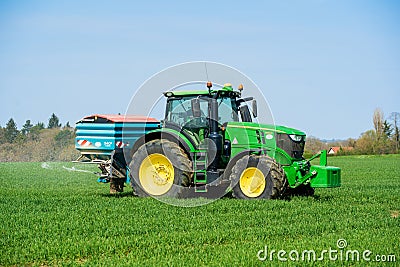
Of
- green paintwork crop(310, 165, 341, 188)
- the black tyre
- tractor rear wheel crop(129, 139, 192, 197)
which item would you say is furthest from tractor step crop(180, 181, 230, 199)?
green paintwork crop(310, 165, 341, 188)

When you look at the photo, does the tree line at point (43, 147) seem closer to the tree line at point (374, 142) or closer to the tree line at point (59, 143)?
the tree line at point (59, 143)

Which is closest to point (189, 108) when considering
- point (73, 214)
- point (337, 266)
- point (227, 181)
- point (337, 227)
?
point (227, 181)

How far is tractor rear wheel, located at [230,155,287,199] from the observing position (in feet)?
39.2

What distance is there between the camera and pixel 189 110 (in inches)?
504

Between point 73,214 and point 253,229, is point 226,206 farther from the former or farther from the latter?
point 73,214

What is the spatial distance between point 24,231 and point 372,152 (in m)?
63.3

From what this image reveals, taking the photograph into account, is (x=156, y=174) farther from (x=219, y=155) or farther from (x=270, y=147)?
(x=270, y=147)

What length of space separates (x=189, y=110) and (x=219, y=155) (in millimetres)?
1288

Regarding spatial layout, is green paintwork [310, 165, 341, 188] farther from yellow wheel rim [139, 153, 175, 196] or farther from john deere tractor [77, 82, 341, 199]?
yellow wheel rim [139, 153, 175, 196]

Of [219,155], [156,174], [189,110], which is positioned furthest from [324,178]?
[156,174]

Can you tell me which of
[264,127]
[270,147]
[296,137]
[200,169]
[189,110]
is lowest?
[200,169]

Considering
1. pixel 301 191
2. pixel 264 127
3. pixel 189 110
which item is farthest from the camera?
pixel 301 191

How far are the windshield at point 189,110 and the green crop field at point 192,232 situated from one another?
2.09 metres

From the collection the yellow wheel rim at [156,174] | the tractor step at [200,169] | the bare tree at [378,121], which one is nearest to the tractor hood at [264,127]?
the tractor step at [200,169]
